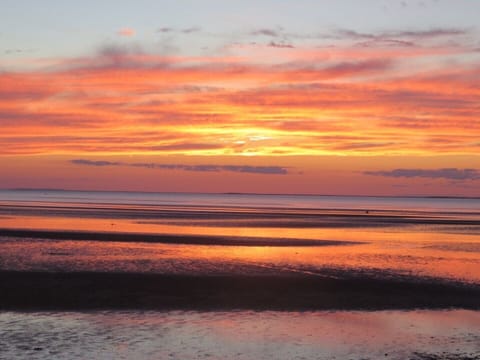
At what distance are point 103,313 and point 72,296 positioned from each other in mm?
3297

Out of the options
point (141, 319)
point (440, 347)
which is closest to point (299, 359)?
point (440, 347)

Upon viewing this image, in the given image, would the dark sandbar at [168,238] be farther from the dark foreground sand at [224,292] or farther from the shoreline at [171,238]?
the dark foreground sand at [224,292]

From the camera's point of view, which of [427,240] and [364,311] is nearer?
[364,311]

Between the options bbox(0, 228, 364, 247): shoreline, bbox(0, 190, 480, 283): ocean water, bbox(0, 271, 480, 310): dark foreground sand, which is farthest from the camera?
bbox(0, 228, 364, 247): shoreline

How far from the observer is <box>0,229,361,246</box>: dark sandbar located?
46.1 m

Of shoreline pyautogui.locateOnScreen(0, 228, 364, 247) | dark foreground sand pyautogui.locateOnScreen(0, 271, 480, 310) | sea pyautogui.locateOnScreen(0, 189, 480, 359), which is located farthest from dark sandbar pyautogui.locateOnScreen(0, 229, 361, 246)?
dark foreground sand pyautogui.locateOnScreen(0, 271, 480, 310)

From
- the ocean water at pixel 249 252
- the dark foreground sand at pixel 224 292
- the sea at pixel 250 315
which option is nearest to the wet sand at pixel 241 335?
the sea at pixel 250 315

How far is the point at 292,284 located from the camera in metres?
27.7

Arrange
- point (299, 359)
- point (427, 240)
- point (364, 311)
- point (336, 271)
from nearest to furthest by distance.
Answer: point (299, 359), point (364, 311), point (336, 271), point (427, 240)

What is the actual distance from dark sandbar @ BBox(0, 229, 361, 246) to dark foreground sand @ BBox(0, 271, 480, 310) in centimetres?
1583

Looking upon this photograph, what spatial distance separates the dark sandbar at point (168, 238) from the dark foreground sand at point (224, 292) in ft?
51.9

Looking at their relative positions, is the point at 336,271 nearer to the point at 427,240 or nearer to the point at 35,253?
the point at 35,253

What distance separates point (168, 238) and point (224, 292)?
23.7m

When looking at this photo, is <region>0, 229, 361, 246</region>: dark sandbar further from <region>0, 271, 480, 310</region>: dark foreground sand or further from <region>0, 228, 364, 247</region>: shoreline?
<region>0, 271, 480, 310</region>: dark foreground sand
